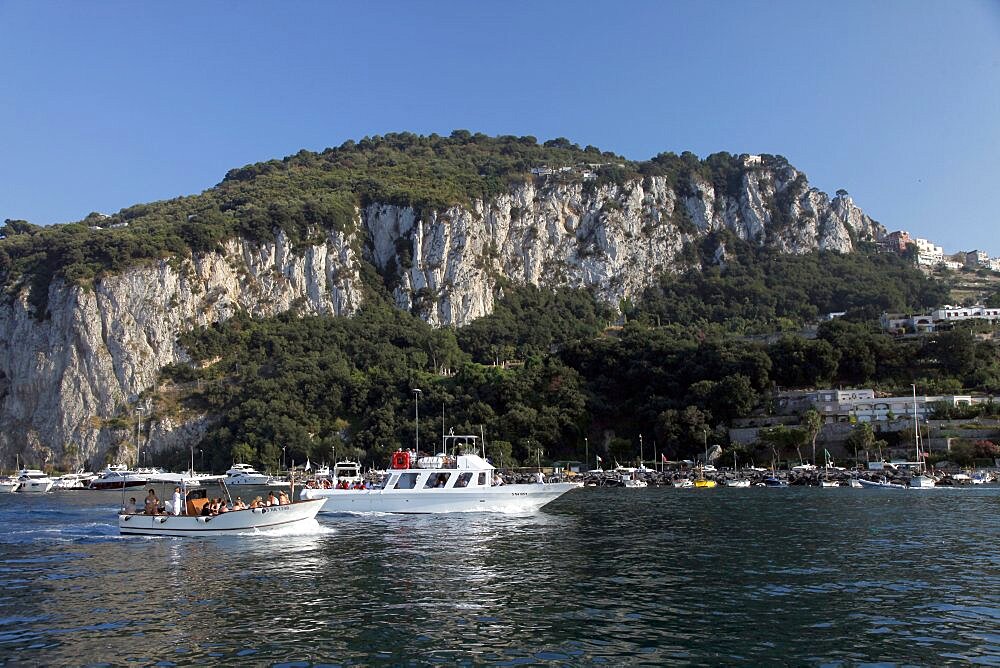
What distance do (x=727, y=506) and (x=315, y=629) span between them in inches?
1448

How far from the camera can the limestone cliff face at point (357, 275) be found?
123562 mm

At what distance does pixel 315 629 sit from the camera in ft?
58.2

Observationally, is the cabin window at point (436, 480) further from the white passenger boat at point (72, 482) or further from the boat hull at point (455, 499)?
the white passenger boat at point (72, 482)

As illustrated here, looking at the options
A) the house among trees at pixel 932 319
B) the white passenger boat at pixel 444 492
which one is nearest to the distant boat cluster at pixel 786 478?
the white passenger boat at pixel 444 492

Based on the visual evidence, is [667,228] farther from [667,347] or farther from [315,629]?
[315,629]

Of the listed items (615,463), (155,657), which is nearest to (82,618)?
Result: (155,657)

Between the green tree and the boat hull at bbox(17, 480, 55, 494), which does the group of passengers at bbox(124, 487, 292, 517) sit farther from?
the boat hull at bbox(17, 480, 55, 494)

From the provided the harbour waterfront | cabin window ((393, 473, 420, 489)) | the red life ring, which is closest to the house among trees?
the harbour waterfront

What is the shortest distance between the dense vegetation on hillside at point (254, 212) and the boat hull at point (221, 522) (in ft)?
345

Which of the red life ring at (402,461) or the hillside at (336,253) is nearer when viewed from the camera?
the red life ring at (402,461)

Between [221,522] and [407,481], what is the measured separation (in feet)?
47.4

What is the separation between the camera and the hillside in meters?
126

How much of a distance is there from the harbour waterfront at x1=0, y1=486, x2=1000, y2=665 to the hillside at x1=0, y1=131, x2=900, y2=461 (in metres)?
95.8

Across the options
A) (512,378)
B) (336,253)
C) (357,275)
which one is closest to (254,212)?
(336,253)
